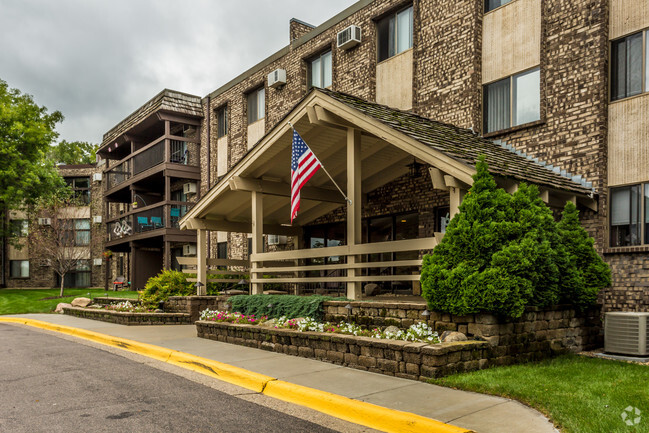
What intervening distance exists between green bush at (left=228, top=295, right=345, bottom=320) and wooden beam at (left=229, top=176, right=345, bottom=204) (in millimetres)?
2704

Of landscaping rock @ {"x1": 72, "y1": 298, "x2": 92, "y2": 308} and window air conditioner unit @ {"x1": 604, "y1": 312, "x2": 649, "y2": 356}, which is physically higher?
window air conditioner unit @ {"x1": 604, "y1": 312, "x2": 649, "y2": 356}

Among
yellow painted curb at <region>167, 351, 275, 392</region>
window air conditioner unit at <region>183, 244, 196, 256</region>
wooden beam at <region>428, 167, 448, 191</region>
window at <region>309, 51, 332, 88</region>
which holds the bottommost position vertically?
yellow painted curb at <region>167, 351, 275, 392</region>

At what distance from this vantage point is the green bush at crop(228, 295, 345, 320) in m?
10.2

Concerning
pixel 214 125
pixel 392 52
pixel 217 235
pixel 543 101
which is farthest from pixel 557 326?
pixel 214 125

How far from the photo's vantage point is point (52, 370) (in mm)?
8289

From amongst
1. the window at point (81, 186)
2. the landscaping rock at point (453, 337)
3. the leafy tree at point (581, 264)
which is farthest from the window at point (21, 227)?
the leafy tree at point (581, 264)

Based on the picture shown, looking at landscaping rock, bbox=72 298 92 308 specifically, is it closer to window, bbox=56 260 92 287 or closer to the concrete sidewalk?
the concrete sidewalk

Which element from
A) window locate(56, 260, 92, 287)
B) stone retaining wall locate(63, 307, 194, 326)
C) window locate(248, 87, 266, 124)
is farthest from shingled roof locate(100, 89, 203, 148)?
window locate(56, 260, 92, 287)

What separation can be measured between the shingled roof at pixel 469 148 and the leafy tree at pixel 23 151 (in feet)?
84.0

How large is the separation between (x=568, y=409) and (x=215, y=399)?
13.0 ft

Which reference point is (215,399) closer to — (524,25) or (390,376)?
(390,376)

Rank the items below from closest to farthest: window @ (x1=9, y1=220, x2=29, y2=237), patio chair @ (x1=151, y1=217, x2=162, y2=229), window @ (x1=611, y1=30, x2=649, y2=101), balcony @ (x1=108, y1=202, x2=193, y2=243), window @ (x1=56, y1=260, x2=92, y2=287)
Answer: window @ (x1=611, y1=30, x2=649, y2=101) < balcony @ (x1=108, y1=202, x2=193, y2=243) < patio chair @ (x1=151, y1=217, x2=162, y2=229) < window @ (x1=9, y1=220, x2=29, y2=237) < window @ (x1=56, y1=260, x2=92, y2=287)

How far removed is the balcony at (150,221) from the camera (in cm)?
2559

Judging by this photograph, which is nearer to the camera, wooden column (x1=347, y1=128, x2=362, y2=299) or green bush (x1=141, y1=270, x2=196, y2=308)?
wooden column (x1=347, y1=128, x2=362, y2=299)
